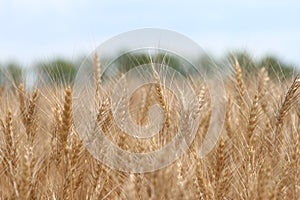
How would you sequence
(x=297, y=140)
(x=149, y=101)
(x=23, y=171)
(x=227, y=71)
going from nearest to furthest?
(x=23, y=171), (x=297, y=140), (x=149, y=101), (x=227, y=71)

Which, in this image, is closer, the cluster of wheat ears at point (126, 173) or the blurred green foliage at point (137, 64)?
the cluster of wheat ears at point (126, 173)

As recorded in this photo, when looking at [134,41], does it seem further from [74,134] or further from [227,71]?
[227,71]

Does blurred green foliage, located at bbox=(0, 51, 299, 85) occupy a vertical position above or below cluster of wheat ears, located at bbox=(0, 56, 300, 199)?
above

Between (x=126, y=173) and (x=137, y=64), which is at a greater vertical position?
(x=137, y=64)

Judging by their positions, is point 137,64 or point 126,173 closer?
point 126,173

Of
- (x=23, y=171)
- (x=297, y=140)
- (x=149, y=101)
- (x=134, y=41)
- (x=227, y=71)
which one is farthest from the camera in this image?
(x=227, y=71)

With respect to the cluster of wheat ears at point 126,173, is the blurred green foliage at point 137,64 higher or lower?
higher

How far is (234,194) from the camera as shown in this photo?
272cm

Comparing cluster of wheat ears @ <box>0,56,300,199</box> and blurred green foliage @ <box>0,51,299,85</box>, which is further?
blurred green foliage @ <box>0,51,299,85</box>

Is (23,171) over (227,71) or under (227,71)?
under

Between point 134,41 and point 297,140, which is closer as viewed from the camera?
point 297,140

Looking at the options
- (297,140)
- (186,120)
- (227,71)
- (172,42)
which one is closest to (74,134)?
(186,120)

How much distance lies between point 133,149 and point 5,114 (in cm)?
67

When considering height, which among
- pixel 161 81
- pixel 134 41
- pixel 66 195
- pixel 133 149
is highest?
pixel 134 41
